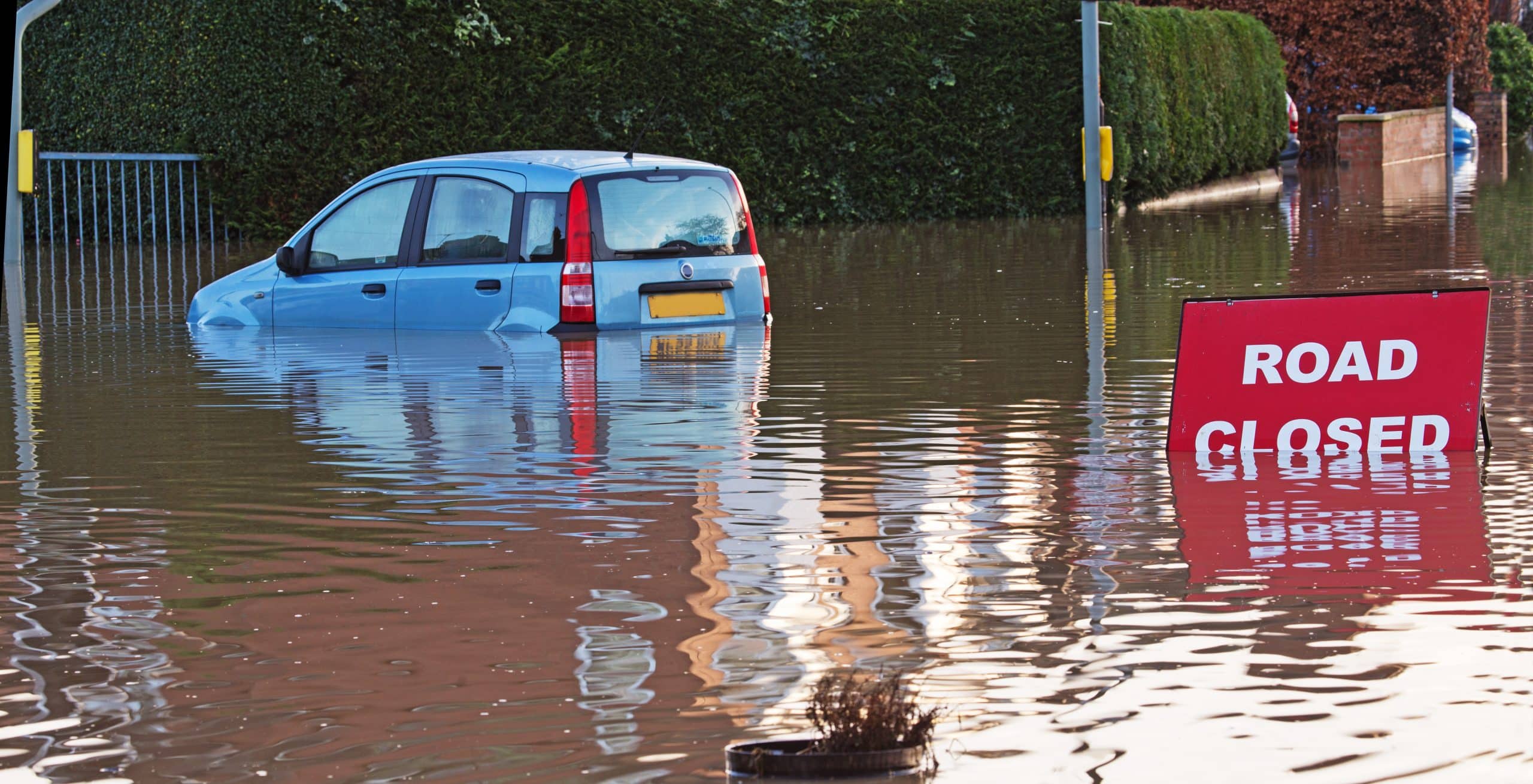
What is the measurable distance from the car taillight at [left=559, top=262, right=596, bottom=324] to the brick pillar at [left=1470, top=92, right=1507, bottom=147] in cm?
5195

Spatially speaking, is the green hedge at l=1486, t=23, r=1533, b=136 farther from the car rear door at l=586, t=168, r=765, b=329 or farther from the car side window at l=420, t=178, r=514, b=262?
the car side window at l=420, t=178, r=514, b=262

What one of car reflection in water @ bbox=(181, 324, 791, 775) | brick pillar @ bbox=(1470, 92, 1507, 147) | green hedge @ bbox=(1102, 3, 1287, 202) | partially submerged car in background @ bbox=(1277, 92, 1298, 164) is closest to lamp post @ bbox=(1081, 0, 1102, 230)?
green hedge @ bbox=(1102, 3, 1287, 202)

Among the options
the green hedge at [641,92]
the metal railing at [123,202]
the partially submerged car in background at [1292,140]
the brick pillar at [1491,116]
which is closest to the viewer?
the green hedge at [641,92]

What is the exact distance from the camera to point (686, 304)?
12430mm

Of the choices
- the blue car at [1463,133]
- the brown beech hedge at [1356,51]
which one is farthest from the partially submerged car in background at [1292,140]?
the blue car at [1463,133]

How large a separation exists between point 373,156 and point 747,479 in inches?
671

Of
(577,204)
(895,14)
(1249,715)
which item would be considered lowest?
(1249,715)

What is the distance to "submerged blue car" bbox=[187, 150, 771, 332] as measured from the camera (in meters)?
12.1

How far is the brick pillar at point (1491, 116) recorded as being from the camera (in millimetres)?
59438

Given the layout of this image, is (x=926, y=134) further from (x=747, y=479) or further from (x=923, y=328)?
(x=747, y=479)

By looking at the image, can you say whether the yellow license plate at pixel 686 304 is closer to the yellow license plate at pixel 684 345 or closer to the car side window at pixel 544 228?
the yellow license plate at pixel 684 345

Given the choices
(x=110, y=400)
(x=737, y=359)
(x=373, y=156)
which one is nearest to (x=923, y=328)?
(x=737, y=359)

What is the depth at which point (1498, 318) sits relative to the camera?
12.7 meters

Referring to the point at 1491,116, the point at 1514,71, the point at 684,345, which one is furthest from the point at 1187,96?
the point at 1514,71
